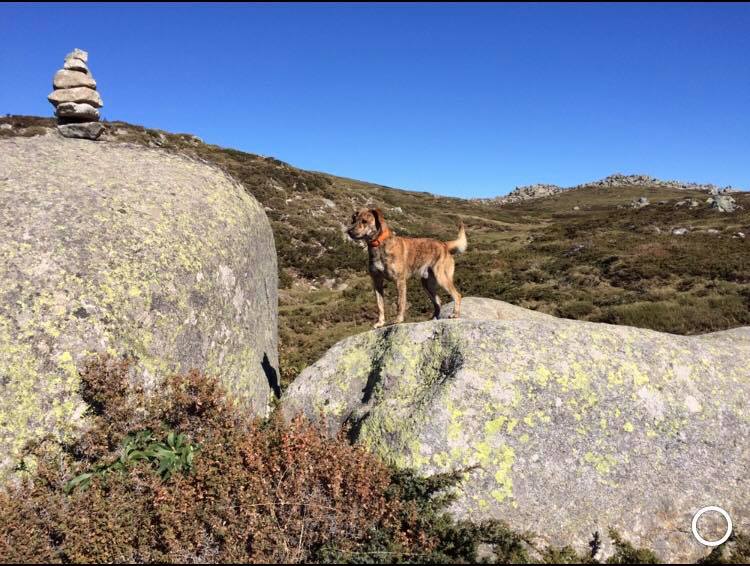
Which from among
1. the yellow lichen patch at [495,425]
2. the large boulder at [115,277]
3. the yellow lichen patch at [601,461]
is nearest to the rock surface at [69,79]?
the large boulder at [115,277]

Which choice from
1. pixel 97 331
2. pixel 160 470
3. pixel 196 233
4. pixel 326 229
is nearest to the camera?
pixel 160 470

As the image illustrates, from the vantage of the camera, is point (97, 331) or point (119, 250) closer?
point (97, 331)

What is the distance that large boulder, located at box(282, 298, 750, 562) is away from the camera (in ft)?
14.4

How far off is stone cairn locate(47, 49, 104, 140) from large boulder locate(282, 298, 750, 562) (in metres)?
7.49

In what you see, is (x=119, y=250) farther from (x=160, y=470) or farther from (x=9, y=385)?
(x=160, y=470)

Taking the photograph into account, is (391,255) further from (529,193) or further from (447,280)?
(529,193)

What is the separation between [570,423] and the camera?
4777mm

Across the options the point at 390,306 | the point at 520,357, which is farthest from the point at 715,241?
the point at 520,357

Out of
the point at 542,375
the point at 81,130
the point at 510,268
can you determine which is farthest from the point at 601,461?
the point at 510,268

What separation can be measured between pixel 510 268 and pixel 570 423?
27.1 metres

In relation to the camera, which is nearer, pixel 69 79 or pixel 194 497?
pixel 194 497

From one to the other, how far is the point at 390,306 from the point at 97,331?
1758 cm

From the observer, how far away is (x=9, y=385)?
4.24 m

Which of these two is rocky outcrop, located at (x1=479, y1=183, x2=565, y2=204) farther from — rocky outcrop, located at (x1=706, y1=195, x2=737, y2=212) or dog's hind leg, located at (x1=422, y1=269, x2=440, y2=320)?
dog's hind leg, located at (x1=422, y1=269, x2=440, y2=320)
